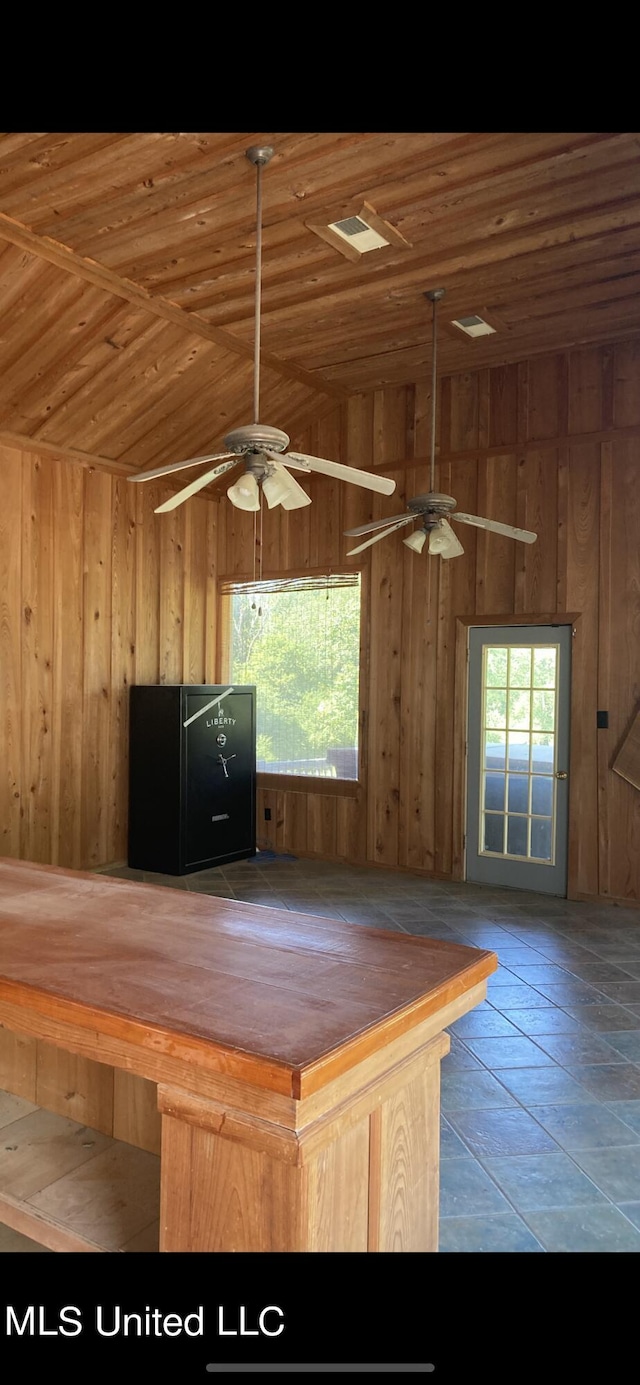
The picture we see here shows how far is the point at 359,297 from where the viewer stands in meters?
4.68

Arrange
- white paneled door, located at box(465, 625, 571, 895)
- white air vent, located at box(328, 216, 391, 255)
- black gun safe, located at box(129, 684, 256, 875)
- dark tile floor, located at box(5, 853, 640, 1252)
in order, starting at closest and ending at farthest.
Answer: dark tile floor, located at box(5, 853, 640, 1252) → white air vent, located at box(328, 216, 391, 255) → white paneled door, located at box(465, 625, 571, 895) → black gun safe, located at box(129, 684, 256, 875)

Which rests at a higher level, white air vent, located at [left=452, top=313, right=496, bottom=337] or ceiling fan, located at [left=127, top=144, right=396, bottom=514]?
white air vent, located at [left=452, top=313, right=496, bottom=337]

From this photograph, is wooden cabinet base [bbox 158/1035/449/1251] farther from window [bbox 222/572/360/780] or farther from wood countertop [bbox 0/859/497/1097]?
window [bbox 222/572/360/780]

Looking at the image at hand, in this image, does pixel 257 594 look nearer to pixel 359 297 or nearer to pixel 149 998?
pixel 359 297

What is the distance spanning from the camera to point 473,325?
5062 millimetres

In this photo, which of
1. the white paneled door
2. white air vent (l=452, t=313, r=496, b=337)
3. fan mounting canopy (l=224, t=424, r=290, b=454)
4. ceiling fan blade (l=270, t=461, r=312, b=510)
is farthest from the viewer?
the white paneled door

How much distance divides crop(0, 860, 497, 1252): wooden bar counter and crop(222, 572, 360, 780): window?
4.41 metres

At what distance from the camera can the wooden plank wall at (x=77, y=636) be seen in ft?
17.6

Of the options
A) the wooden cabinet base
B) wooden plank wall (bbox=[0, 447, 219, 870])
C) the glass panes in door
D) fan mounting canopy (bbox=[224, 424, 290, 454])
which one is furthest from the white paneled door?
the wooden cabinet base

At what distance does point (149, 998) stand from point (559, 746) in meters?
4.44

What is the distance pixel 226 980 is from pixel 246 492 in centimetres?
203

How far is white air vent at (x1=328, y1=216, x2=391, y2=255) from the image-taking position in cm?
384

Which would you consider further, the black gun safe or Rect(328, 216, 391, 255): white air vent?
the black gun safe
